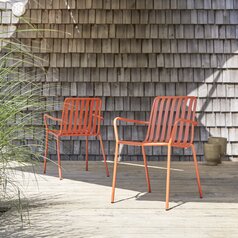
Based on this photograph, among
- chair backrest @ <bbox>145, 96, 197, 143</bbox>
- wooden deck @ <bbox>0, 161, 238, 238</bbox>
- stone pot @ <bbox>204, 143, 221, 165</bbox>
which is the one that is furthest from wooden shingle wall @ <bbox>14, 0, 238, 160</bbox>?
chair backrest @ <bbox>145, 96, 197, 143</bbox>

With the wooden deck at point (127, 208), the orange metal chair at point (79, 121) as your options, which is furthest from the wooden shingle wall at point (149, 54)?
the wooden deck at point (127, 208)

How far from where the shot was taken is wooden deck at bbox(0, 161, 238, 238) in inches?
79.6

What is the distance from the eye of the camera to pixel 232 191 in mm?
3031

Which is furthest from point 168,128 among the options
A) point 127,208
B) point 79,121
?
point 79,121

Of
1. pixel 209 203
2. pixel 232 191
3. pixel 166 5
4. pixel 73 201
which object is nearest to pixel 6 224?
pixel 73 201

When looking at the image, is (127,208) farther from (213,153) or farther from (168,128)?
(213,153)

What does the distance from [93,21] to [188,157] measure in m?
2.11

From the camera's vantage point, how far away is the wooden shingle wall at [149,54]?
189 inches

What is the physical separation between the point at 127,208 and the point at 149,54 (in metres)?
2.76

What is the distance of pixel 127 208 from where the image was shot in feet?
8.20

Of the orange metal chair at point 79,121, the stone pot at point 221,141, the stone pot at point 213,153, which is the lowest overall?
the stone pot at point 213,153

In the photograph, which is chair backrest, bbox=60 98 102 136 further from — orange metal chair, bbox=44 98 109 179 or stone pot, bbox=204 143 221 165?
stone pot, bbox=204 143 221 165

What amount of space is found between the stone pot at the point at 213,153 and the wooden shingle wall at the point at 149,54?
0.34 meters

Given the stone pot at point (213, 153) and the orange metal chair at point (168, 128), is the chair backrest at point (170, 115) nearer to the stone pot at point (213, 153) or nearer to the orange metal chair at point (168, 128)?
the orange metal chair at point (168, 128)
